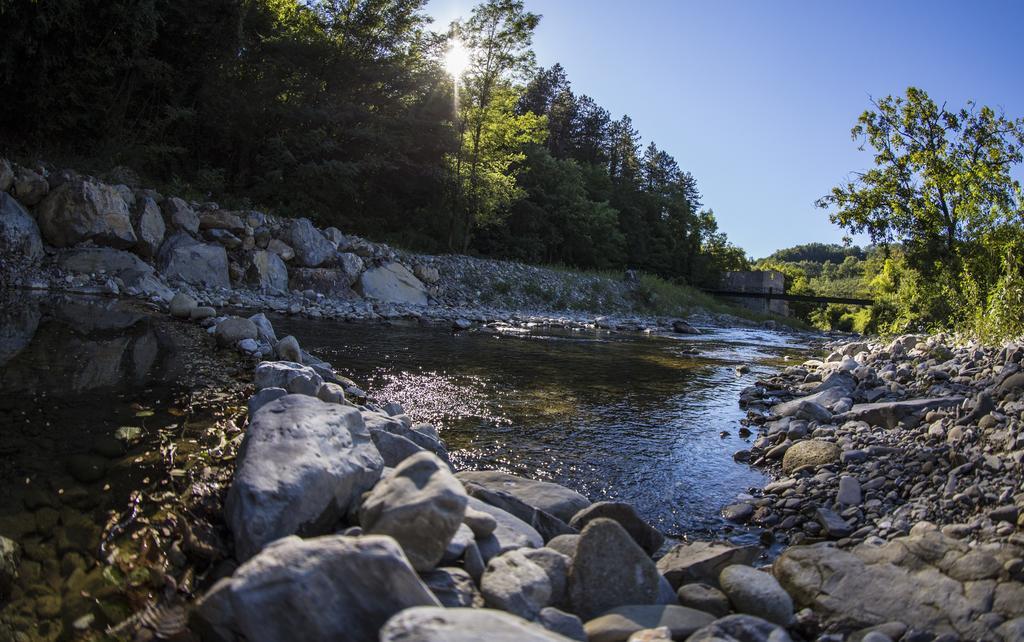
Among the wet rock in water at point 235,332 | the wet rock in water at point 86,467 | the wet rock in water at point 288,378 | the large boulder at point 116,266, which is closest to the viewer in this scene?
the wet rock in water at point 86,467

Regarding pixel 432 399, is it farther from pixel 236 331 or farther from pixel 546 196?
pixel 546 196

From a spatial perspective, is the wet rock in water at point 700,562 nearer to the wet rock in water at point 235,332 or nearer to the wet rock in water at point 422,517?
the wet rock in water at point 422,517

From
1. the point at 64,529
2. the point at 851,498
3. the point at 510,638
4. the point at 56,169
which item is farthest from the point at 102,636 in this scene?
the point at 56,169

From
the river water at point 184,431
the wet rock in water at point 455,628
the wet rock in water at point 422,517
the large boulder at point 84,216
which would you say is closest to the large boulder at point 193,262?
the large boulder at point 84,216

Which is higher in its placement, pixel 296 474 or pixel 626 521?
pixel 296 474

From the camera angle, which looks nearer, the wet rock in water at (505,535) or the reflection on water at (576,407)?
the wet rock in water at (505,535)

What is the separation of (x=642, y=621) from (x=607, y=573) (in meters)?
0.29

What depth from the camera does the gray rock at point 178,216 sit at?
1605 centimetres

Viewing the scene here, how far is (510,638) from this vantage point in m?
1.71

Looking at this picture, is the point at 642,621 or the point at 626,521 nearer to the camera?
the point at 642,621

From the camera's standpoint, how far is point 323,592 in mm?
1991

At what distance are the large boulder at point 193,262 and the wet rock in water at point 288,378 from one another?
11200 millimetres

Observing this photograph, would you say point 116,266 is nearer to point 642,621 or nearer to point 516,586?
point 516,586

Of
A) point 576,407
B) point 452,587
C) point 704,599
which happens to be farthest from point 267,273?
point 704,599
